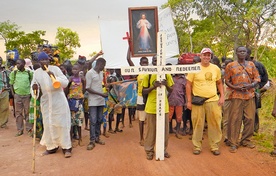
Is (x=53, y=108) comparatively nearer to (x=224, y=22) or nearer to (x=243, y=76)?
(x=243, y=76)

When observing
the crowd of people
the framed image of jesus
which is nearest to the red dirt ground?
the crowd of people

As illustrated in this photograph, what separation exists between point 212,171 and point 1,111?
21.0ft

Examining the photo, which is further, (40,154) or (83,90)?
(83,90)

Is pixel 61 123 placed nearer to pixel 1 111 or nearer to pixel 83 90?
pixel 83 90

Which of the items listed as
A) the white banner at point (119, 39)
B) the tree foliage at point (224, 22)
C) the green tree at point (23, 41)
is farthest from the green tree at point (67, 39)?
the white banner at point (119, 39)

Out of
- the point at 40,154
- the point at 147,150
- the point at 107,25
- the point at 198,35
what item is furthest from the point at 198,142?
the point at 198,35

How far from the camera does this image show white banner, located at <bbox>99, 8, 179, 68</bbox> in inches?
368

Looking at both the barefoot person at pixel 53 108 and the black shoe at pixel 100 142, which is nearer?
the barefoot person at pixel 53 108

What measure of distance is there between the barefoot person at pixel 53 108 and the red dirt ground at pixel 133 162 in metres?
0.26

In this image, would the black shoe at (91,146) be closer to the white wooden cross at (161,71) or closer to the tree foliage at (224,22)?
the white wooden cross at (161,71)

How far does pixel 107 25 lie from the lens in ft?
31.5

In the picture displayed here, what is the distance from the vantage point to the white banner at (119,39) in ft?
30.7

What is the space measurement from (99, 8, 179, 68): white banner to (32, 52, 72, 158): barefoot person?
12.6ft

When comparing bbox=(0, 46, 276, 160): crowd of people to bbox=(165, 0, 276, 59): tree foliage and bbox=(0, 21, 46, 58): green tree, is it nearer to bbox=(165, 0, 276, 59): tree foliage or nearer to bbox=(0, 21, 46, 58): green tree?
bbox=(165, 0, 276, 59): tree foliage
